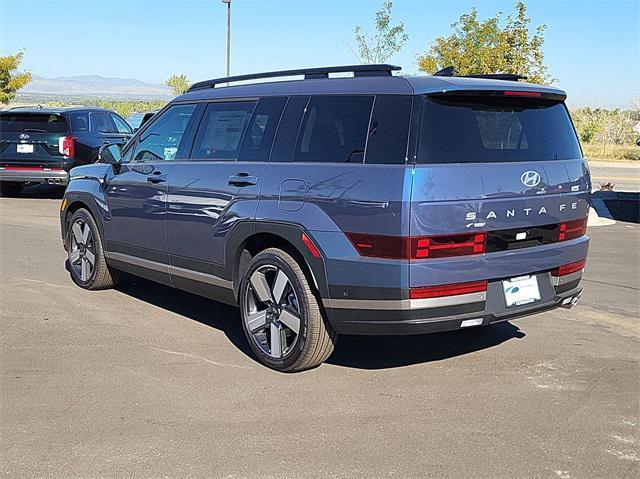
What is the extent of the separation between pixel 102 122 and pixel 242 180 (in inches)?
456

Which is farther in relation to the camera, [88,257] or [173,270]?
[88,257]

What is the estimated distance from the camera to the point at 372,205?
4.50 m

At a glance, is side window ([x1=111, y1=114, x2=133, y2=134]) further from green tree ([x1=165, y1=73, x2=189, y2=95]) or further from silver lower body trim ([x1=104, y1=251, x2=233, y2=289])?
green tree ([x1=165, y1=73, x2=189, y2=95])

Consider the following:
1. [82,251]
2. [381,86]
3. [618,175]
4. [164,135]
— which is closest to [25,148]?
[82,251]

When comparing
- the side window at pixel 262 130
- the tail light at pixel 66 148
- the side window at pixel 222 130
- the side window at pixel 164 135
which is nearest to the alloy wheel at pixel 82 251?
the side window at pixel 164 135

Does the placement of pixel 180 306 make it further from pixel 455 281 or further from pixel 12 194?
pixel 12 194

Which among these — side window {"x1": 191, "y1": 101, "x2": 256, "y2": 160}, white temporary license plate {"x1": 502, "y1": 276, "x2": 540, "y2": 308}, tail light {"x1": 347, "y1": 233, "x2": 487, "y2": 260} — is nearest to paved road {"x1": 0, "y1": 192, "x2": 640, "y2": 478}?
white temporary license plate {"x1": 502, "y1": 276, "x2": 540, "y2": 308}

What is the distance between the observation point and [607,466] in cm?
388

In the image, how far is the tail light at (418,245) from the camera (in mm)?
4434

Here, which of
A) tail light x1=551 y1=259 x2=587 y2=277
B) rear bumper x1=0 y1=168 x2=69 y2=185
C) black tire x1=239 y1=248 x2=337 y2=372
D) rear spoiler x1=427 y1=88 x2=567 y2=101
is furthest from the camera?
rear bumper x1=0 y1=168 x2=69 y2=185

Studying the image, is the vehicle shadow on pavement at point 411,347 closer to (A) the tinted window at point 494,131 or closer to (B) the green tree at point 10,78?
(A) the tinted window at point 494,131

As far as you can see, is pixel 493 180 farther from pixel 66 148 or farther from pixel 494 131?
pixel 66 148

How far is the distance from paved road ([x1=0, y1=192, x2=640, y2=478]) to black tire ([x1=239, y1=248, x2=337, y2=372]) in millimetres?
121

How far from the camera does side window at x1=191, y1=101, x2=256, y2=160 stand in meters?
5.67
